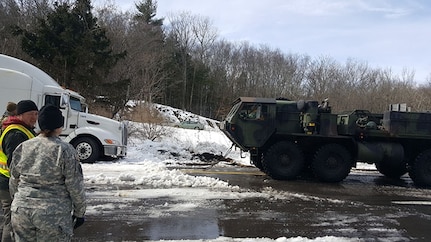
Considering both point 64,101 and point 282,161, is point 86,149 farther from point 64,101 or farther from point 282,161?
point 282,161

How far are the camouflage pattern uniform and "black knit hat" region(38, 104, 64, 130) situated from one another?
10cm

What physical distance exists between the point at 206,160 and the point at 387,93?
4035 centimetres

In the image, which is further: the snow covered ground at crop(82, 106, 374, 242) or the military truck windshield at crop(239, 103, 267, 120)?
the military truck windshield at crop(239, 103, 267, 120)

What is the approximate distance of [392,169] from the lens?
1434 centimetres

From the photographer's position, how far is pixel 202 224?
283 inches

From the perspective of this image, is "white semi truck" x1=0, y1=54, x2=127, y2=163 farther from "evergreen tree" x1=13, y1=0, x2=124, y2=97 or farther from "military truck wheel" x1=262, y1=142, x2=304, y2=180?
"evergreen tree" x1=13, y1=0, x2=124, y2=97

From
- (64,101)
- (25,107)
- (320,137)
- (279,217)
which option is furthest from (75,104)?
(25,107)

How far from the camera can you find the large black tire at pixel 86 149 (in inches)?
572

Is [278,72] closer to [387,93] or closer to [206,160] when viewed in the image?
[387,93]

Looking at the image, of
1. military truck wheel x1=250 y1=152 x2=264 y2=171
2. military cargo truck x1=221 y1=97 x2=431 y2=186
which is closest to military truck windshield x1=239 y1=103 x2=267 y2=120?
military cargo truck x1=221 y1=97 x2=431 y2=186

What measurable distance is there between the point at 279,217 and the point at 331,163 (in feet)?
17.3

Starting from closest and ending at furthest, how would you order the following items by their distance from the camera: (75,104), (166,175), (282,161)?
(166,175)
(282,161)
(75,104)

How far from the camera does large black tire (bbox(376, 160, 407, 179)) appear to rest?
13076 mm

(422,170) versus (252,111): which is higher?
(252,111)
